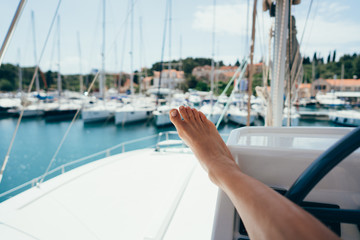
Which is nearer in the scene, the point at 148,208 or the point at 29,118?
Result: the point at 148,208

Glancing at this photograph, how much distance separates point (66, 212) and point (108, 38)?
7.25 meters

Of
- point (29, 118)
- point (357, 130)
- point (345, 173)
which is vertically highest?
point (357, 130)

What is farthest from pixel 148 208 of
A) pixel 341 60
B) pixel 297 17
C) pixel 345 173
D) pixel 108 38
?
pixel 341 60

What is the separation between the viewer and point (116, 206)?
5.21ft

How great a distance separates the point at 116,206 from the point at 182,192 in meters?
0.48

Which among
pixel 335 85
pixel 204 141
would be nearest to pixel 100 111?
pixel 204 141

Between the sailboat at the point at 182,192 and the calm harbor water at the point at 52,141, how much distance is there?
17.6 ft

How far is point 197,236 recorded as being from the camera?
104cm

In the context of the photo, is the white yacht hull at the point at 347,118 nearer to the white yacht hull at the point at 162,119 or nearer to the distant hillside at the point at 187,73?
the distant hillside at the point at 187,73

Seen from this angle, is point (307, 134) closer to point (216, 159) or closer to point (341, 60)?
point (216, 159)

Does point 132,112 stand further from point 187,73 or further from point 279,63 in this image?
point 279,63

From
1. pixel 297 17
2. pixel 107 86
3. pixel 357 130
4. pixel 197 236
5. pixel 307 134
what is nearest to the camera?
pixel 357 130

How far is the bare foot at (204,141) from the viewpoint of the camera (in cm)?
52

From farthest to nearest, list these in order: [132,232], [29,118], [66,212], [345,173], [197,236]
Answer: [29,118] → [66,212] → [132,232] → [197,236] → [345,173]
